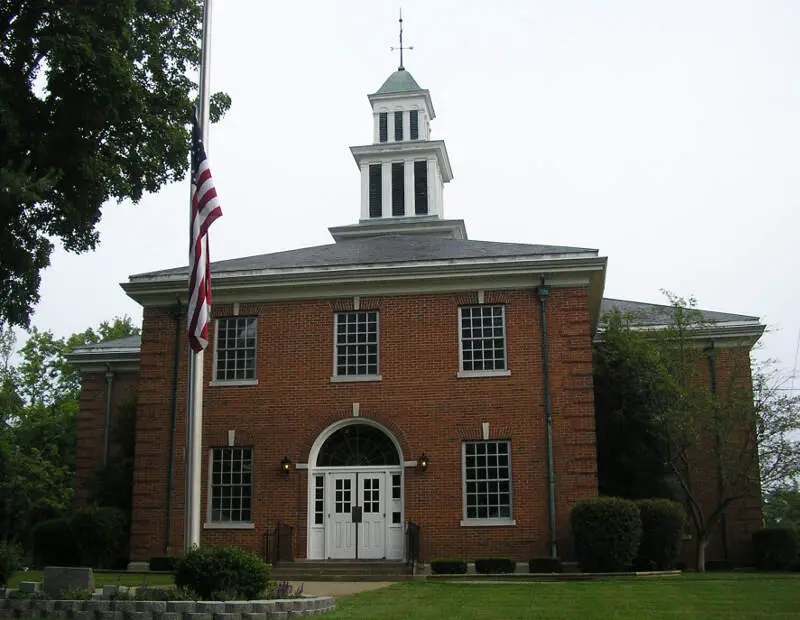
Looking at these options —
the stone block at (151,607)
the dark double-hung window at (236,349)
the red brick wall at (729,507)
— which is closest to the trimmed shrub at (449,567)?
the dark double-hung window at (236,349)

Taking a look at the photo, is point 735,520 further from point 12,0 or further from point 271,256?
point 12,0

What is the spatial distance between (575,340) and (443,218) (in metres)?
16.6

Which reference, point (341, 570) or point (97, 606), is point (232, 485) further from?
point (97, 606)

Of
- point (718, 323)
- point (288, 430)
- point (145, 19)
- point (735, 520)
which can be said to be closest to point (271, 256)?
point (288, 430)

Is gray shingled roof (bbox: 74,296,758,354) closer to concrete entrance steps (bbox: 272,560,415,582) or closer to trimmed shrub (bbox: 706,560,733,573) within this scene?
trimmed shrub (bbox: 706,560,733,573)

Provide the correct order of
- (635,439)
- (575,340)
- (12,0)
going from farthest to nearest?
(635,439), (575,340), (12,0)

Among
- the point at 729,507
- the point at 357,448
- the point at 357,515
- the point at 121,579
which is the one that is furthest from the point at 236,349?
the point at 729,507

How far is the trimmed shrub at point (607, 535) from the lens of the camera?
19.5m

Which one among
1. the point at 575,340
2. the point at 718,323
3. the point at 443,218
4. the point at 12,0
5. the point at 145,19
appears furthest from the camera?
the point at 443,218

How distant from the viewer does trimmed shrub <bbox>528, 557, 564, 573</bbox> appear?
2011 cm

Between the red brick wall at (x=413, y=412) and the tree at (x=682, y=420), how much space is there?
292 cm

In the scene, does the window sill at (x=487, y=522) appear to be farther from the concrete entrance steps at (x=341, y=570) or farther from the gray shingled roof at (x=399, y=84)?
the gray shingled roof at (x=399, y=84)

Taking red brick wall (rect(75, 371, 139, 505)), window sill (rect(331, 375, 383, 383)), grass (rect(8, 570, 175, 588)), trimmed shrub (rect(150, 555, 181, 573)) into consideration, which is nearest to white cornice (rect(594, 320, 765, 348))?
window sill (rect(331, 375, 383, 383))

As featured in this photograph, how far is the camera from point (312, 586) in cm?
1798
